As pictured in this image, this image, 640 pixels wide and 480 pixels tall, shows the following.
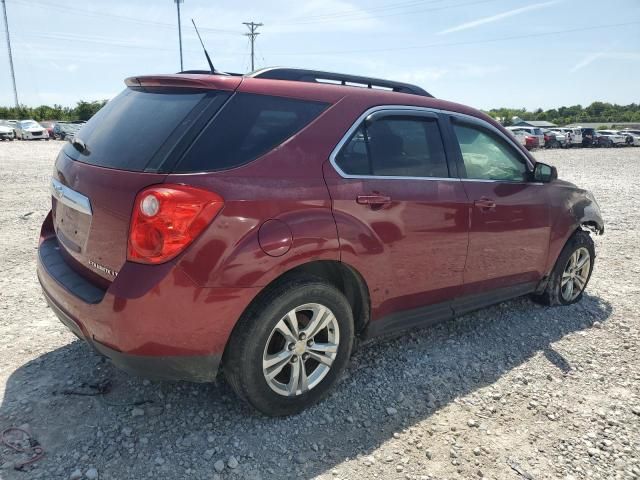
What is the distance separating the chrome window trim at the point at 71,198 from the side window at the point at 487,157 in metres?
2.42

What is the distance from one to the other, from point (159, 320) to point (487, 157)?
2.66 meters

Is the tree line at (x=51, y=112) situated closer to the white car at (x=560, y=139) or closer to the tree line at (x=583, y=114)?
the white car at (x=560, y=139)

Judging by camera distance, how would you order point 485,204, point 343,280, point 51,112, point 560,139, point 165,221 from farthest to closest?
point 51,112
point 560,139
point 485,204
point 343,280
point 165,221

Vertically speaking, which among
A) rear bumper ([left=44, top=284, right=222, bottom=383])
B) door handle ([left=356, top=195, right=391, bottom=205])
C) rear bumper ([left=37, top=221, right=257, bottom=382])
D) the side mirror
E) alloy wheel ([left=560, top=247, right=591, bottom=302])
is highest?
the side mirror

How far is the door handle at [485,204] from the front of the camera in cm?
342

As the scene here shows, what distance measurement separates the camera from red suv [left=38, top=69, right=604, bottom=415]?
7.30ft

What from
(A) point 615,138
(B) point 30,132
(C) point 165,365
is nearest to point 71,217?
(C) point 165,365

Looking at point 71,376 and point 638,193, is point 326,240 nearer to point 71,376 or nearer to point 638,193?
point 71,376

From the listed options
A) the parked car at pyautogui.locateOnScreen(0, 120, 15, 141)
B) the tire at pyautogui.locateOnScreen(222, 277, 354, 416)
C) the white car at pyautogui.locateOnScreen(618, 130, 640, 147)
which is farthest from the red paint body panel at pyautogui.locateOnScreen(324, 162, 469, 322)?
the white car at pyautogui.locateOnScreen(618, 130, 640, 147)

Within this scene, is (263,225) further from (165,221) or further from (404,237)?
(404,237)

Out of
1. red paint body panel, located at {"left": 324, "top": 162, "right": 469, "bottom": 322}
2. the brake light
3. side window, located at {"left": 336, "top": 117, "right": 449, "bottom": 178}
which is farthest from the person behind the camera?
side window, located at {"left": 336, "top": 117, "right": 449, "bottom": 178}

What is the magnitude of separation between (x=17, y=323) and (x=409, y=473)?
3087mm

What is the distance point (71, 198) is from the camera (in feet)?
8.54

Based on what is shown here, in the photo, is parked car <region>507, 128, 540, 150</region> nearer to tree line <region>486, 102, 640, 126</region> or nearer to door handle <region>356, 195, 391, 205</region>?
door handle <region>356, 195, 391, 205</region>
